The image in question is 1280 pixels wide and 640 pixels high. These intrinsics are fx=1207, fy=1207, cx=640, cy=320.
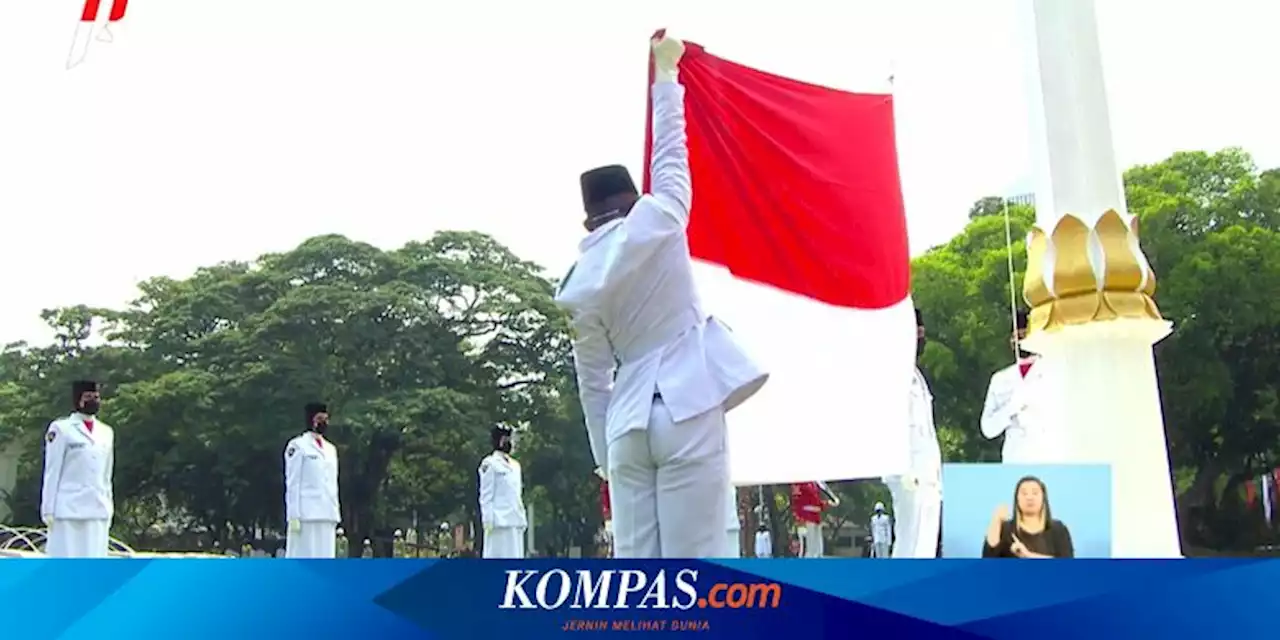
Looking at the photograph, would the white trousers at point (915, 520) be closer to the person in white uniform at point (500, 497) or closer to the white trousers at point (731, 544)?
the white trousers at point (731, 544)

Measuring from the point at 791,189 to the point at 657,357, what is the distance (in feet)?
6.04

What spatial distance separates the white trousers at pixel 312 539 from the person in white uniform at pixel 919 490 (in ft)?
19.2

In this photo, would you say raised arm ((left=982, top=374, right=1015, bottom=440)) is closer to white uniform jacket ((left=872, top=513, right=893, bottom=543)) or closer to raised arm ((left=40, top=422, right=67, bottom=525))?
raised arm ((left=40, top=422, right=67, bottom=525))

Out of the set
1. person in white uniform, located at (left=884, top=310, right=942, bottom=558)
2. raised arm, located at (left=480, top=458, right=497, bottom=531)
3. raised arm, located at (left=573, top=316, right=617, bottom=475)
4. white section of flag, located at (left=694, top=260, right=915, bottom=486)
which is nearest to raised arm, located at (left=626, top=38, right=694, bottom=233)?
raised arm, located at (left=573, top=316, right=617, bottom=475)

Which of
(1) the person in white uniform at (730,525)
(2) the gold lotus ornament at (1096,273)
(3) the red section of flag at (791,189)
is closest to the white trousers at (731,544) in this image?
(1) the person in white uniform at (730,525)

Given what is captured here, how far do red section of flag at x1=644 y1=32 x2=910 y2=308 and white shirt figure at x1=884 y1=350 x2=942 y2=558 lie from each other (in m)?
1.85

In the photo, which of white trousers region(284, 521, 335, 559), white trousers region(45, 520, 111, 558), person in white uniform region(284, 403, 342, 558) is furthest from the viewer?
white trousers region(284, 521, 335, 559)

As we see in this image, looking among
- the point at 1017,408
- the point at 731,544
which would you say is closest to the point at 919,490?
the point at 1017,408

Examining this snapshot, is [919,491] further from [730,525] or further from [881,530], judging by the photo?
[881,530]

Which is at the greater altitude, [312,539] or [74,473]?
Result: [74,473]

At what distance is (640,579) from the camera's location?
6.80 feet

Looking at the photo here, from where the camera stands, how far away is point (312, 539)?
430 inches

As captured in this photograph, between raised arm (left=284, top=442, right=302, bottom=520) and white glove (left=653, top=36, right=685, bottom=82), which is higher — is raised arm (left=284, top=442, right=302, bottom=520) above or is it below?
below

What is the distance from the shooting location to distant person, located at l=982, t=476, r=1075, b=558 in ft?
9.04
